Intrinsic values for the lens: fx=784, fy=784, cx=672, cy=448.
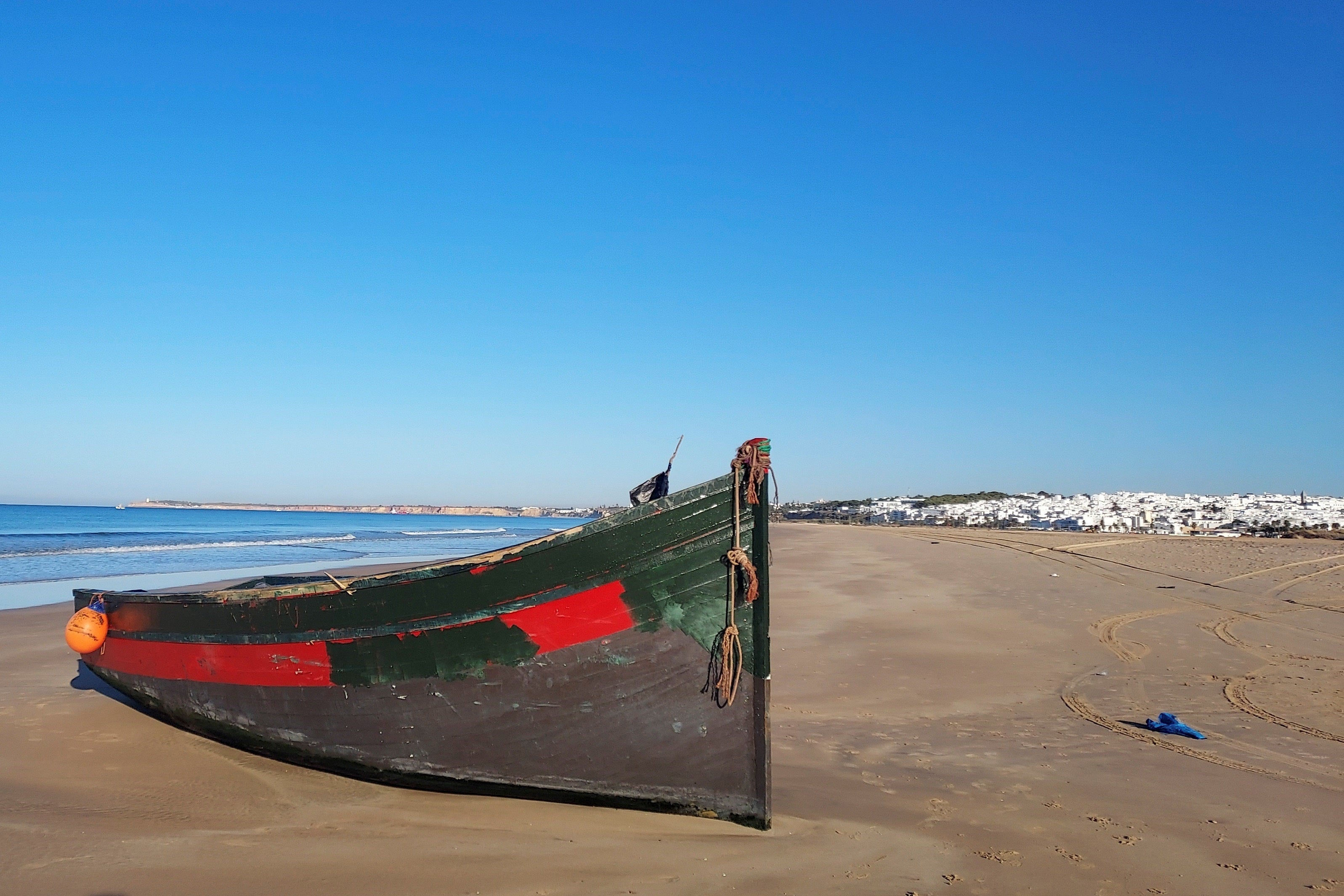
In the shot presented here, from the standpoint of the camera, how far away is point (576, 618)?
4.88 meters

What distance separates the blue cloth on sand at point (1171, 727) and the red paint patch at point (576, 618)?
4.82 meters

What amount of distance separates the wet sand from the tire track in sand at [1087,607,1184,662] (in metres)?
0.09

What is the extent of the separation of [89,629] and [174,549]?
30.1 meters

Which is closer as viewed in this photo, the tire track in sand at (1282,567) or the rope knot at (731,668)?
the rope knot at (731,668)

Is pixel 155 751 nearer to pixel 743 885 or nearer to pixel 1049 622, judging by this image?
pixel 743 885

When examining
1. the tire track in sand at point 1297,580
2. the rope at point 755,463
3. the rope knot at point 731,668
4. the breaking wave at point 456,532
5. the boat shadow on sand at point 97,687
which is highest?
the rope at point 755,463

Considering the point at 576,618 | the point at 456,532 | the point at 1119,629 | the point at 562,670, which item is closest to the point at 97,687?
the point at 562,670

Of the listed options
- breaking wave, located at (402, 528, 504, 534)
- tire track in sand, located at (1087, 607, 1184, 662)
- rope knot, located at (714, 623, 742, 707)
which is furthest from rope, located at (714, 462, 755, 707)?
breaking wave, located at (402, 528, 504, 534)

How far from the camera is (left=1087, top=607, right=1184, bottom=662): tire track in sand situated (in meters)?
9.44

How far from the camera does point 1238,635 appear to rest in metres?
10.4

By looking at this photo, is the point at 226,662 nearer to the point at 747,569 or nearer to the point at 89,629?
the point at 89,629

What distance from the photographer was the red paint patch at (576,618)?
483 centimetres

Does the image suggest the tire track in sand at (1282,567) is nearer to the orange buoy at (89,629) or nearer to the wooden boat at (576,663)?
the wooden boat at (576,663)

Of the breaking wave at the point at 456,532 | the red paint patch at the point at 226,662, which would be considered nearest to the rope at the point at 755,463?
the red paint patch at the point at 226,662
